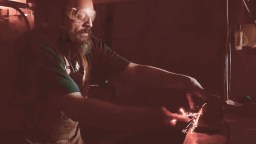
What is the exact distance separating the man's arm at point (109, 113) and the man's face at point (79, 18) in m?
0.60

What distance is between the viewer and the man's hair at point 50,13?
2.46 meters

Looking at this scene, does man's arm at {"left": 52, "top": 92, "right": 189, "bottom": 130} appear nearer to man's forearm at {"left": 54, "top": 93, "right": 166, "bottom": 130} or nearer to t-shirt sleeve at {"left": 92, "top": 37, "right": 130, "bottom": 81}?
man's forearm at {"left": 54, "top": 93, "right": 166, "bottom": 130}

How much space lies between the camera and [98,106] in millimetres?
1993

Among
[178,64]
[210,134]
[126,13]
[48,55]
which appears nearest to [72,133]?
[48,55]

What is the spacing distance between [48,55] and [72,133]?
85 cm

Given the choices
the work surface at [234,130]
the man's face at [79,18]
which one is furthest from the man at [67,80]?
the work surface at [234,130]

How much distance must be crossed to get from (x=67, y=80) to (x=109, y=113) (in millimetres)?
310

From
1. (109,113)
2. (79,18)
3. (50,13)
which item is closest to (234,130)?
(109,113)

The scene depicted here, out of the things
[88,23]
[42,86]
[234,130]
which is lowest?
[234,130]

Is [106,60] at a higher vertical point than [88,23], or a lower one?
lower

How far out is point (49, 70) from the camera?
213 centimetres

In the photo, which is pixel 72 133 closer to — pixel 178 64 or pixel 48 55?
pixel 48 55

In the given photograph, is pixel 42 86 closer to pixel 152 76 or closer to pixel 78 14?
pixel 78 14

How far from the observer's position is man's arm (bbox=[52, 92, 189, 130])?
186 centimetres
